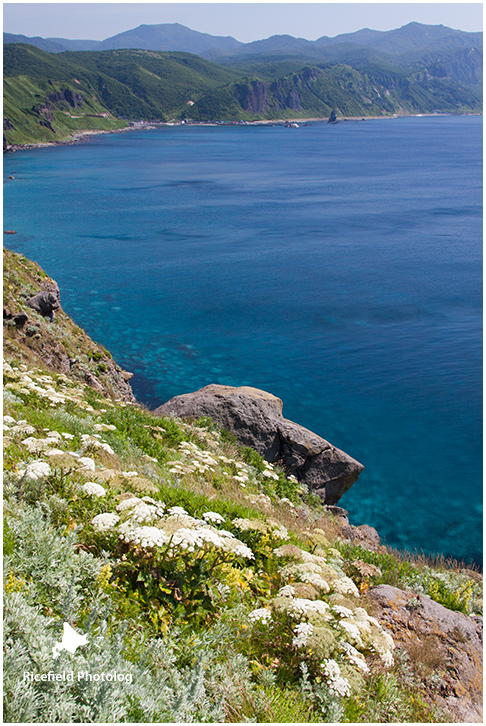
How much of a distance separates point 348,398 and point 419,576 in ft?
70.4

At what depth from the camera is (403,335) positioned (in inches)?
1480

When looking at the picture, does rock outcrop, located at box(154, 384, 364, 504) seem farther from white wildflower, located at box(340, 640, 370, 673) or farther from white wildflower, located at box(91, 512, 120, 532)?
white wildflower, located at box(340, 640, 370, 673)

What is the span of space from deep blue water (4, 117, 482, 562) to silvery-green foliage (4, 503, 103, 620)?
57.5 feet

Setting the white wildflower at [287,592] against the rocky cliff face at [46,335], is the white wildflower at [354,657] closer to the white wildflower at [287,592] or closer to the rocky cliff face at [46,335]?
the white wildflower at [287,592]

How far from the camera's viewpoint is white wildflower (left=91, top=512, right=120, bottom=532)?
5.78m

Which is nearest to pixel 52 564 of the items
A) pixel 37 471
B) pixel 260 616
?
pixel 37 471

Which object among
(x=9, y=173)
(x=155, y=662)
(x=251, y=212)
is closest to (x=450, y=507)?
(x=155, y=662)

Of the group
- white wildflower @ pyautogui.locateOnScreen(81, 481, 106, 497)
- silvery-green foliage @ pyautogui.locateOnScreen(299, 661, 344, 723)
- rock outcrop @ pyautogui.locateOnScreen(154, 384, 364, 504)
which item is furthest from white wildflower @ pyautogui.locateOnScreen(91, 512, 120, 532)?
rock outcrop @ pyautogui.locateOnScreen(154, 384, 364, 504)

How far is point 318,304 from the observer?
4322 cm

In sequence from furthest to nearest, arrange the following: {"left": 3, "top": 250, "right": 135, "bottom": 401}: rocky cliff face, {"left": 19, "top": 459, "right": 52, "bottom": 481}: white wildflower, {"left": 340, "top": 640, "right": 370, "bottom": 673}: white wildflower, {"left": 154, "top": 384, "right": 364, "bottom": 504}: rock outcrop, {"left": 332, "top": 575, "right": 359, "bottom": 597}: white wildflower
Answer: {"left": 3, "top": 250, "right": 135, "bottom": 401}: rocky cliff face, {"left": 154, "top": 384, "right": 364, "bottom": 504}: rock outcrop, {"left": 332, "top": 575, "right": 359, "bottom": 597}: white wildflower, {"left": 19, "top": 459, "right": 52, "bottom": 481}: white wildflower, {"left": 340, "top": 640, "right": 370, "bottom": 673}: white wildflower

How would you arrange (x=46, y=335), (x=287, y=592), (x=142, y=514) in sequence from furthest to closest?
1. (x=46, y=335)
2. (x=142, y=514)
3. (x=287, y=592)

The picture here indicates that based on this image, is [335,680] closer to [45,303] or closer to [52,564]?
[52,564]

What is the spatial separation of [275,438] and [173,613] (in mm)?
12734

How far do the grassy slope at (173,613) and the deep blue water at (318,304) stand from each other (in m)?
15.5
